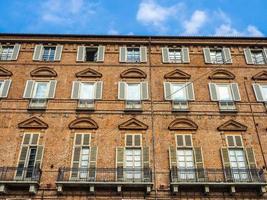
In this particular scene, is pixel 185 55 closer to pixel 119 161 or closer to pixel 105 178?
pixel 119 161

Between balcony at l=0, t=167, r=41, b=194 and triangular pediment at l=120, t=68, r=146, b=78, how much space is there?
8.44 meters

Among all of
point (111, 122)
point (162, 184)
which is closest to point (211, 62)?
point (111, 122)

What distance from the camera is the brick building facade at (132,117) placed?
1773 cm

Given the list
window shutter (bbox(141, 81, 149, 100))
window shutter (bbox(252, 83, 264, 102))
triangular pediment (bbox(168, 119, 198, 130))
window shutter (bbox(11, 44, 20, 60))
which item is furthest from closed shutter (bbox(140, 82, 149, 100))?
window shutter (bbox(11, 44, 20, 60))

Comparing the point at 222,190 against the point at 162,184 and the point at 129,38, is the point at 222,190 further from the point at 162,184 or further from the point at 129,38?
the point at 129,38

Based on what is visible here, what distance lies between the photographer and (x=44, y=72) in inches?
900

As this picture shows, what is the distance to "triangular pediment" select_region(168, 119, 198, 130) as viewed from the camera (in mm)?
20125

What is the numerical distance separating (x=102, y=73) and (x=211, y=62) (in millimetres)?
7559

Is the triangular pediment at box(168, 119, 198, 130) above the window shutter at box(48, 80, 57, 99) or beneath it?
beneath

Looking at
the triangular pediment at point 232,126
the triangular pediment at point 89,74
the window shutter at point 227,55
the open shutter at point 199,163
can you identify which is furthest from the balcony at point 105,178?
the window shutter at point 227,55

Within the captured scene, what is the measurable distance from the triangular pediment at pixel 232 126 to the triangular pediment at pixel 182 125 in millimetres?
1504

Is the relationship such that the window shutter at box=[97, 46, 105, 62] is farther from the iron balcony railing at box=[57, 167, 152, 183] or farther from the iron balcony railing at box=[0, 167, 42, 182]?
the iron balcony railing at box=[0, 167, 42, 182]

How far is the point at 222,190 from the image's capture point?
17.5 meters

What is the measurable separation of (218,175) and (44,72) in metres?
12.8
